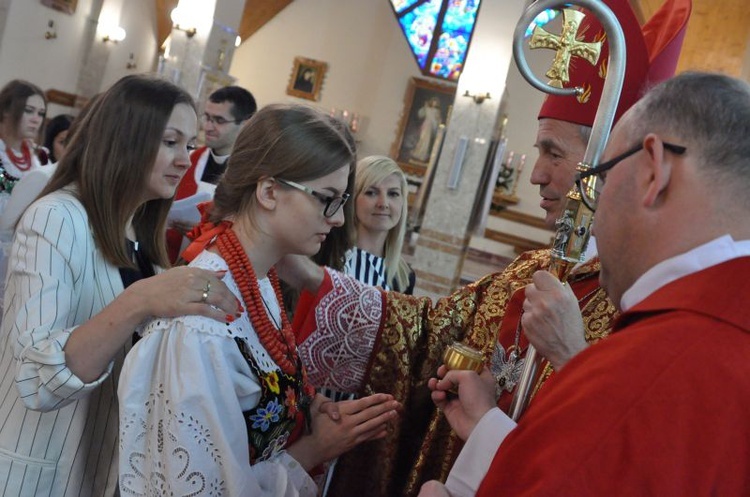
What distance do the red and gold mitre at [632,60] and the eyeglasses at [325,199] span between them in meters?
0.70

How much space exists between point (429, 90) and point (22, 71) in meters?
7.47

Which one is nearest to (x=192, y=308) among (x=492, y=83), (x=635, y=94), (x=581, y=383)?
(x=581, y=383)

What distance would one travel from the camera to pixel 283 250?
1771 mm

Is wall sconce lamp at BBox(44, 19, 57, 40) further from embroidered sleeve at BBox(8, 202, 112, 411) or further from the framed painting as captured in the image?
embroidered sleeve at BBox(8, 202, 112, 411)

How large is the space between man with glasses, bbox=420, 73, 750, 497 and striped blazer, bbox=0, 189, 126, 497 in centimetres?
102

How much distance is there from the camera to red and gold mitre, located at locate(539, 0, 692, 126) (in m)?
1.96

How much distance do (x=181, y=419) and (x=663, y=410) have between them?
0.89 m

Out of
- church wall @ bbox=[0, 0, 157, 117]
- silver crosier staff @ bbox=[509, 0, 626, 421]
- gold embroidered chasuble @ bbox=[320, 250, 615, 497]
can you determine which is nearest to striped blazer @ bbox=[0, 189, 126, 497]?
gold embroidered chasuble @ bbox=[320, 250, 615, 497]

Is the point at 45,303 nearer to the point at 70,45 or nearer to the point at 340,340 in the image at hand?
the point at 340,340

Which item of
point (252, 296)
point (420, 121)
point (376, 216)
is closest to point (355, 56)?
point (420, 121)

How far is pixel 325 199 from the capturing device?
1738 millimetres

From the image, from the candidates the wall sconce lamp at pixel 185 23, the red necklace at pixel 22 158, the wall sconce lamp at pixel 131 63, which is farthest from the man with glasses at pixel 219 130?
the wall sconce lamp at pixel 131 63

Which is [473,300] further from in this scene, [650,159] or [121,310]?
[650,159]

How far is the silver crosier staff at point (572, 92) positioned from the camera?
53.0 inches
